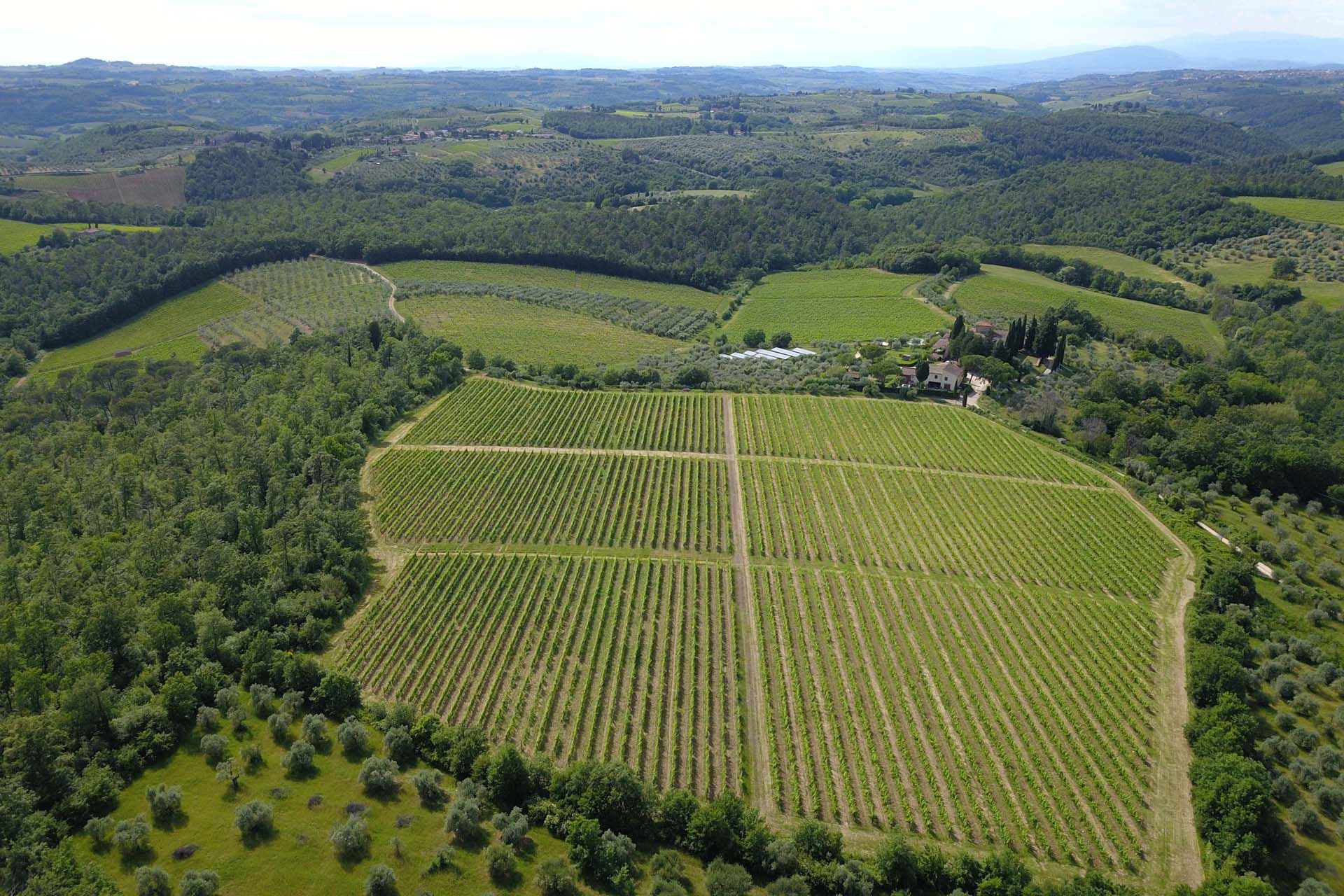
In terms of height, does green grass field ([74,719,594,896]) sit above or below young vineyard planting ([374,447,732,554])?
above

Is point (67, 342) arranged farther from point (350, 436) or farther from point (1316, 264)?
point (1316, 264)

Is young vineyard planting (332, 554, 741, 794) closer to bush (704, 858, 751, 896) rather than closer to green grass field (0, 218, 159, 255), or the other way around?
bush (704, 858, 751, 896)

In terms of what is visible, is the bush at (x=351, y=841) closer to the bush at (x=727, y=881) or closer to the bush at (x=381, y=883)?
the bush at (x=381, y=883)

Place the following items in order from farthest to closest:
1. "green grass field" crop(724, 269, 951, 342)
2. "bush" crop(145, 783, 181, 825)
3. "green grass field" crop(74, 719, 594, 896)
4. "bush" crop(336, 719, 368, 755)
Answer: "green grass field" crop(724, 269, 951, 342), "bush" crop(336, 719, 368, 755), "bush" crop(145, 783, 181, 825), "green grass field" crop(74, 719, 594, 896)

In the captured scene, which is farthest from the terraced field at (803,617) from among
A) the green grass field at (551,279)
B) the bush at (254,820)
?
the green grass field at (551,279)

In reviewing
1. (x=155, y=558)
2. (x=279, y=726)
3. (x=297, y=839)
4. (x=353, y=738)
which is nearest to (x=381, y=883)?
(x=297, y=839)

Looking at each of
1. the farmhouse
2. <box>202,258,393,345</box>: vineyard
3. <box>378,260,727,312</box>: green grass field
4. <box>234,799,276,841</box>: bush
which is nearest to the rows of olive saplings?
<box>234,799,276,841</box>: bush

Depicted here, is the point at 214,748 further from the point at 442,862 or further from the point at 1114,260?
the point at 1114,260
